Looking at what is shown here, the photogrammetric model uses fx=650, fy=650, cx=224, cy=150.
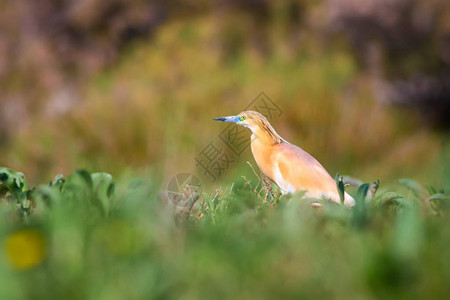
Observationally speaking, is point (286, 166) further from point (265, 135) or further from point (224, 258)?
point (224, 258)

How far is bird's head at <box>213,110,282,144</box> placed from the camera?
1.66 metres

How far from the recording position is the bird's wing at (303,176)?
1.58 meters

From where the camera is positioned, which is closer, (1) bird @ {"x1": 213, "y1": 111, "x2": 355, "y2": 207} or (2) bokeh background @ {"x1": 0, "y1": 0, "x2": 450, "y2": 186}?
(1) bird @ {"x1": 213, "y1": 111, "x2": 355, "y2": 207}

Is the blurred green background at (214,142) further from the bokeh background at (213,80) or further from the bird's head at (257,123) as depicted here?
the bird's head at (257,123)

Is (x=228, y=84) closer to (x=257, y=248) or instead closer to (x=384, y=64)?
(x=384, y=64)

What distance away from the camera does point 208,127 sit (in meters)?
5.10

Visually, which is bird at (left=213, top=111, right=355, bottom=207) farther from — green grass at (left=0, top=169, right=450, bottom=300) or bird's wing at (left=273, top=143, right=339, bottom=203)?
green grass at (left=0, top=169, right=450, bottom=300)

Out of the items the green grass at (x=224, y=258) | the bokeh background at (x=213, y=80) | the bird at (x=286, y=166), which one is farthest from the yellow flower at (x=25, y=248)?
the bokeh background at (x=213, y=80)

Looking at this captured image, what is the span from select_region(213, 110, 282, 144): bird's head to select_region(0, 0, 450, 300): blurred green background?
Answer: 13 centimetres

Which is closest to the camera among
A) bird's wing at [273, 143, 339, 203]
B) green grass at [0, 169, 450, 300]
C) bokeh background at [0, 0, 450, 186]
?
green grass at [0, 169, 450, 300]

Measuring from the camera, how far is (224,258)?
0.92 metres

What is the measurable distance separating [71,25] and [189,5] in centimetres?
154

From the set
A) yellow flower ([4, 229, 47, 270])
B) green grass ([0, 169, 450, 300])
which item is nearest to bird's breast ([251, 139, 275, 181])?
green grass ([0, 169, 450, 300])

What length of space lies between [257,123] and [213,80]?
457 cm
